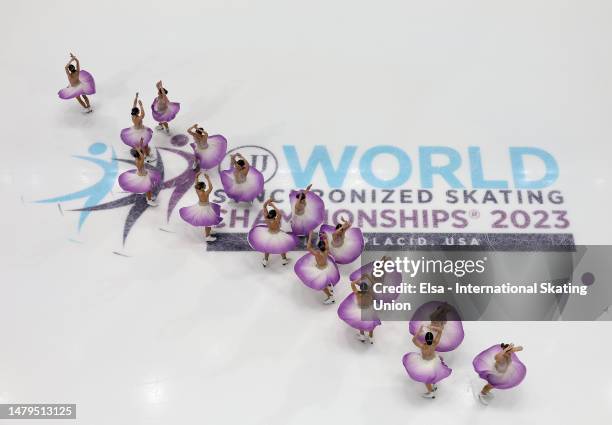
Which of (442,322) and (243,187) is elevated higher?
(243,187)

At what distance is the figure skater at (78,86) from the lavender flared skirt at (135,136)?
0.59 meters

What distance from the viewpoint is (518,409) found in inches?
191

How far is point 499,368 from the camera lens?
4758 mm

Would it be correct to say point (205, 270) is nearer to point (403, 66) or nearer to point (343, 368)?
point (343, 368)

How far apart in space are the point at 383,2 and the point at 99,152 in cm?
294

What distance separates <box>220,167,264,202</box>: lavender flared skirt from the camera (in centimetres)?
572

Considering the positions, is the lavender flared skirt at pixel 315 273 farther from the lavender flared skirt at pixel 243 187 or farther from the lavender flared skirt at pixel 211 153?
the lavender flared skirt at pixel 211 153

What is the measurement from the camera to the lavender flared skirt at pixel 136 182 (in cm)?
575

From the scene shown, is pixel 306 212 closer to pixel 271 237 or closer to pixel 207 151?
pixel 271 237

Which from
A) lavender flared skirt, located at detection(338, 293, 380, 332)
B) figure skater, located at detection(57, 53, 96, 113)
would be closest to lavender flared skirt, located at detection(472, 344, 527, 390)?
Answer: lavender flared skirt, located at detection(338, 293, 380, 332)

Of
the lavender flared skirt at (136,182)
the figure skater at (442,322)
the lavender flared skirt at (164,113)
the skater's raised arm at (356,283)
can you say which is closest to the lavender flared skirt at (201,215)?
the lavender flared skirt at (136,182)

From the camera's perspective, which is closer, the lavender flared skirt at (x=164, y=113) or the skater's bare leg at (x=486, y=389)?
the skater's bare leg at (x=486, y=389)

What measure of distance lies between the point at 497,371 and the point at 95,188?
3193 millimetres

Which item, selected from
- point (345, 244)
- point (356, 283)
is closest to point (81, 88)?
point (345, 244)
